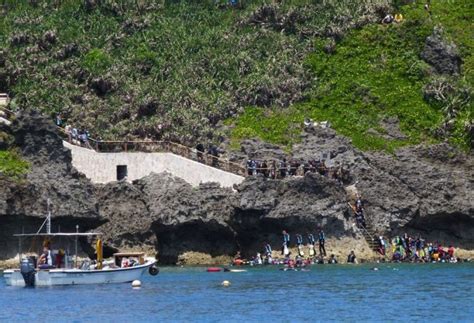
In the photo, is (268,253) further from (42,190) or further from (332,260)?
(42,190)

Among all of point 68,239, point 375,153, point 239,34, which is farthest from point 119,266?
point 239,34

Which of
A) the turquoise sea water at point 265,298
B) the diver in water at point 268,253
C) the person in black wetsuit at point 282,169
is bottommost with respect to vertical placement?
the turquoise sea water at point 265,298

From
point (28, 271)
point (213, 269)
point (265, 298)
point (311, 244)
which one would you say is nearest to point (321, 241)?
point (311, 244)

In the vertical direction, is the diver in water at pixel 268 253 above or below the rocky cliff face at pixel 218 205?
below

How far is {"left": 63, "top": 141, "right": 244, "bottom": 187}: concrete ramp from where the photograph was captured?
9444cm

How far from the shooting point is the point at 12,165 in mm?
90562

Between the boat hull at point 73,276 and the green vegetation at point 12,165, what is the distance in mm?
11659

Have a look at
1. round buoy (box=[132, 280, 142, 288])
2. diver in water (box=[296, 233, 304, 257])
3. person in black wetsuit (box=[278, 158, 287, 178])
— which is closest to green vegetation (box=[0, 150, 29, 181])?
round buoy (box=[132, 280, 142, 288])

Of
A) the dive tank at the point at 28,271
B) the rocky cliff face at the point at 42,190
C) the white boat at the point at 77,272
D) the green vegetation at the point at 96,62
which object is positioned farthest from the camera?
the green vegetation at the point at 96,62

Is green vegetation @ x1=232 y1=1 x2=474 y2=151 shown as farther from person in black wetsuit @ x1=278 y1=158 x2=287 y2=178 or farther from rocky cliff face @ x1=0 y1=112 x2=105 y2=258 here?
rocky cliff face @ x1=0 y1=112 x2=105 y2=258

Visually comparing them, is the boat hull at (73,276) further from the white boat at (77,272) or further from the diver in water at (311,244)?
the diver in water at (311,244)

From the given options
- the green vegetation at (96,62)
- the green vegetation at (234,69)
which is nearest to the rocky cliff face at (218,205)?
the green vegetation at (234,69)

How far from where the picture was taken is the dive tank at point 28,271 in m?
76.8

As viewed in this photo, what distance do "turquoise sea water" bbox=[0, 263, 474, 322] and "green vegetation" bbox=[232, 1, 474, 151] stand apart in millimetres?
15599
